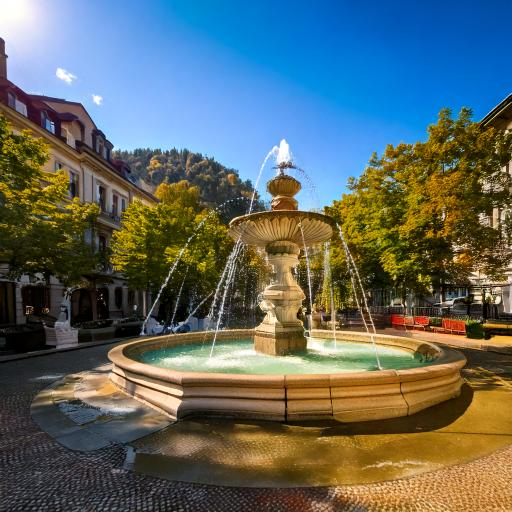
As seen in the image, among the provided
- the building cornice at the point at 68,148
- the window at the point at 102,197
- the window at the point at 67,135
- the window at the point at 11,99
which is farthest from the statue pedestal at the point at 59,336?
the window at the point at 102,197

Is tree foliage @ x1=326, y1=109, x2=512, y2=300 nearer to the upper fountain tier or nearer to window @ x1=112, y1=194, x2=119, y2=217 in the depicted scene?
the upper fountain tier

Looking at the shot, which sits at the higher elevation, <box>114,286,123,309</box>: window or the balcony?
the balcony

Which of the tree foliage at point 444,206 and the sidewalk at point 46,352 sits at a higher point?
the tree foliage at point 444,206

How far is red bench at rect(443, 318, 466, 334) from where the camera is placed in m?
17.1

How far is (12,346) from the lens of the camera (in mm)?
12898

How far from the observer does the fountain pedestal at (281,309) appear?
9.20 metres

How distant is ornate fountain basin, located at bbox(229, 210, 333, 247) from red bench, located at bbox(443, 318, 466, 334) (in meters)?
11.8

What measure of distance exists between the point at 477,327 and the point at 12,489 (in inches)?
749

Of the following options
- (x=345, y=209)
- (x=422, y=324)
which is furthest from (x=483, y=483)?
(x=345, y=209)

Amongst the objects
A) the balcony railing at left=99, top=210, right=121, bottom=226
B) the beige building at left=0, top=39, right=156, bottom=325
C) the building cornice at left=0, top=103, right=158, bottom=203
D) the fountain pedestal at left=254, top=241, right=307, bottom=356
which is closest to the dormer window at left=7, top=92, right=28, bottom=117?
the beige building at left=0, top=39, right=156, bottom=325

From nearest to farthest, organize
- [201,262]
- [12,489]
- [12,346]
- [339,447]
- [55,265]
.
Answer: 1. [12,489]
2. [339,447]
3. [12,346]
4. [55,265]
5. [201,262]

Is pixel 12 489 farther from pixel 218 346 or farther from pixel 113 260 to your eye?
pixel 113 260

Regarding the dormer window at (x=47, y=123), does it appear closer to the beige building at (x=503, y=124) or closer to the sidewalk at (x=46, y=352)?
the sidewalk at (x=46, y=352)

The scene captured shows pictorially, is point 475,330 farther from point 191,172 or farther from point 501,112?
point 191,172
